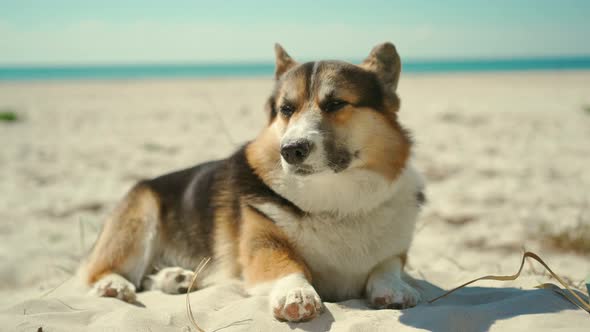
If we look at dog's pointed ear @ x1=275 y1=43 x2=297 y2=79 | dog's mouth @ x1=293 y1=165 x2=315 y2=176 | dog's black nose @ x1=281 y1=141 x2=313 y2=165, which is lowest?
dog's mouth @ x1=293 y1=165 x2=315 y2=176

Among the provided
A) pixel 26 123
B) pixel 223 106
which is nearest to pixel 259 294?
pixel 26 123

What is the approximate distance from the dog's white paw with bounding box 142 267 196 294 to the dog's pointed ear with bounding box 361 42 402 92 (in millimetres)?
1847

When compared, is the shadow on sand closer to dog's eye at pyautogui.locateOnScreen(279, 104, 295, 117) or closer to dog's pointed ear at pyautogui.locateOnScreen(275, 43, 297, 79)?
dog's eye at pyautogui.locateOnScreen(279, 104, 295, 117)

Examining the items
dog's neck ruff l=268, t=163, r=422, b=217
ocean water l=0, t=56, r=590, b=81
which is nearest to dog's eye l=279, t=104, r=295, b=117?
dog's neck ruff l=268, t=163, r=422, b=217

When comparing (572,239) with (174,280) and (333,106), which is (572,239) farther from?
(174,280)

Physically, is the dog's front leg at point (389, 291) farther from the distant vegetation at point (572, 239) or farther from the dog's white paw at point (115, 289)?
→ the distant vegetation at point (572, 239)

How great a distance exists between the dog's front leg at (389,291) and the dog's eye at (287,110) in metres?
1.11

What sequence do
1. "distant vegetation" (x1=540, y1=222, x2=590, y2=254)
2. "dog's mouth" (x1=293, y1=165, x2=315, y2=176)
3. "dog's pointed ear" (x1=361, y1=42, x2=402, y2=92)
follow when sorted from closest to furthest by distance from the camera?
1. "dog's mouth" (x1=293, y1=165, x2=315, y2=176)
2. "dog's pointed ear" (x1=361, y1=42, x2=402, y2=92)
3. "distant vegetation" (x1=540, y1=222, x2=590, y2=254)

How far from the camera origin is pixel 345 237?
307 cm

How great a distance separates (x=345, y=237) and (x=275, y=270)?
47cm

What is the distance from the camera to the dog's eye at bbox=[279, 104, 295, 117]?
321cm

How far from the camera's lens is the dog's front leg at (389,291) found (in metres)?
2.83

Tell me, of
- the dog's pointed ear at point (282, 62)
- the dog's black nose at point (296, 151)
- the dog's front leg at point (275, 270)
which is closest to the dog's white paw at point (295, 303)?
the dog's front leg at point (275, 270)

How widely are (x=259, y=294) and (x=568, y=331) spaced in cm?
155
